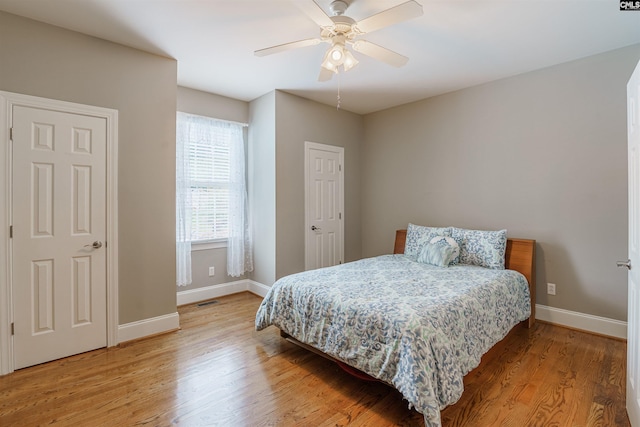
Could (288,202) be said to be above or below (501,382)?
above

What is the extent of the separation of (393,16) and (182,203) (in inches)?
120

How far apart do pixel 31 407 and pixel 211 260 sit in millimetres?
2324

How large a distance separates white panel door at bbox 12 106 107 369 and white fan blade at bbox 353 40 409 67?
7.34 feet

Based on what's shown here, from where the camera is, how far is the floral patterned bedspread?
1752mm

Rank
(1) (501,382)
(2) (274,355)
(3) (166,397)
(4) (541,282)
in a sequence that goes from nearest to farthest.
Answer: (3) (166,397) → (1) (501,382) → (2) (274,355) → (4) (541,282)

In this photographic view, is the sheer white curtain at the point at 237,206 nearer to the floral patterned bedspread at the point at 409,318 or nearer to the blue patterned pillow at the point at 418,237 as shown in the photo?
the floral patterned bedspread at the point at 409,318

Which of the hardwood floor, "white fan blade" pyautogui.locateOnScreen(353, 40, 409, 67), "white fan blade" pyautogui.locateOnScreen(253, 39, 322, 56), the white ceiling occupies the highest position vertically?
Answer: the white ceiling

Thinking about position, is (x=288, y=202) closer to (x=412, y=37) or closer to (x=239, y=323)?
(x=239, y=323)

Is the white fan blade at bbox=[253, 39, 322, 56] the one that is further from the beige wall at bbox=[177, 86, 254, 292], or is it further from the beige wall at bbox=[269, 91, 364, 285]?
the beige wall at bbox=[177, 86, 254, 292]

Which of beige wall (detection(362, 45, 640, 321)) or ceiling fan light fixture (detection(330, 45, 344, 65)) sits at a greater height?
ceiling fan light fixture (detection(330, 45, 344, 65))

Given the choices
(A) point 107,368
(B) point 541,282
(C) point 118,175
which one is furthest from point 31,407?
(B) point 541,282

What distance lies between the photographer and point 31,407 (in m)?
1.94

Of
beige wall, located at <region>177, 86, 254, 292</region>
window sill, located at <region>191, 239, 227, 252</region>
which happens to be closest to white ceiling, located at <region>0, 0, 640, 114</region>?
beige wall, located at <region>177, 86, 254, 292</region>

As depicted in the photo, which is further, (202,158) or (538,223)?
(202,158)
